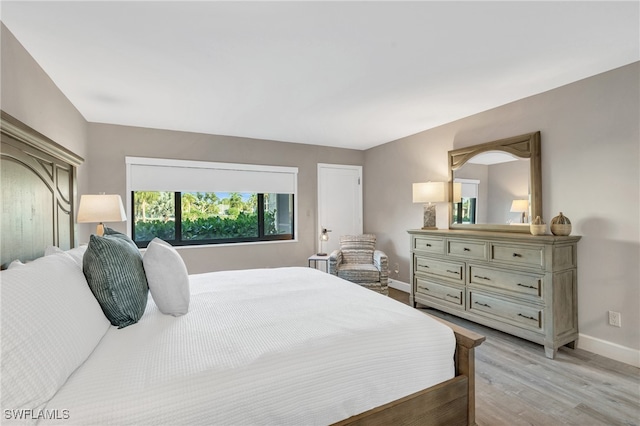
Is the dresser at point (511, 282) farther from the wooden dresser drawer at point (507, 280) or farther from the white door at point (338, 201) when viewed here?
the white door at point (338, 201)

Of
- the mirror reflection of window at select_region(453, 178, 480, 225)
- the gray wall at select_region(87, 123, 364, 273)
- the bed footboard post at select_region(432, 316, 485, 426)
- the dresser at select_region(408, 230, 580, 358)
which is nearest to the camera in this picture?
the bed footboard post at select_region(432, 316, 485, 426)

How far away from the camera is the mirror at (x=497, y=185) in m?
2.96

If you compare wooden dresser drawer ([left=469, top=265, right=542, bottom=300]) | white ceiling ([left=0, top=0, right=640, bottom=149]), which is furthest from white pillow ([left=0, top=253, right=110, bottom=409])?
wooden dresser drawer ([left=469, top=265, right=542, bottom=300])

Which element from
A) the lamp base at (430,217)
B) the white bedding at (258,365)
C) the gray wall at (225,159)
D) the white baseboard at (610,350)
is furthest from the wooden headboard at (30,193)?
the white baseboard at (610,350)

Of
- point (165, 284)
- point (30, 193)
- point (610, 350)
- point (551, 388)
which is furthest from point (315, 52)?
point (610, 350)

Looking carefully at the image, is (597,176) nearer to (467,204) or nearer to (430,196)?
(467,204)

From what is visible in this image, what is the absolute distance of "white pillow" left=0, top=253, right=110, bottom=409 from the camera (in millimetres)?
844

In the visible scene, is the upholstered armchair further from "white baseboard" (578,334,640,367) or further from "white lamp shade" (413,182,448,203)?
"white baseboard" (578,334,640,367)

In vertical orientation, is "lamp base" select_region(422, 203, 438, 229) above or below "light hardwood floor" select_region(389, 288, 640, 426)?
above

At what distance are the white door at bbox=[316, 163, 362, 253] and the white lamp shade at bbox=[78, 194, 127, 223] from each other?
2.91m

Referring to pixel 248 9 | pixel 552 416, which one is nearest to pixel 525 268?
pixel 552 416

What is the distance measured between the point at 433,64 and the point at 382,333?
78.9 inches

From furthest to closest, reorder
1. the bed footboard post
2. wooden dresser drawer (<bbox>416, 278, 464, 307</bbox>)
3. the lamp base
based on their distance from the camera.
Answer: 1. the lamp base
2. wooden dresser drawer (<bbox>416, 278, 464, 307</bbox>)
3. the bed footboard post

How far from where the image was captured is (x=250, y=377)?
3.53 ft
